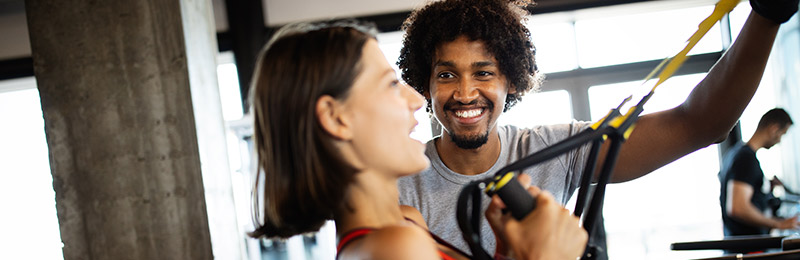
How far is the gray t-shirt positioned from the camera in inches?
64.3

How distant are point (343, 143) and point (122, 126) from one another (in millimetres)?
1434

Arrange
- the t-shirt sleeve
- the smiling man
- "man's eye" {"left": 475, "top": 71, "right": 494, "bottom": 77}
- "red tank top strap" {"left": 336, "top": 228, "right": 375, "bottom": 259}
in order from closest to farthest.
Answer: "red tank top strap" {"left": 336, "top": 228, "right": 375, "bottom": 259} < the smiling man < "man's eye" {"left": 475, "top": 71, "right": 494, "bottom": 77} < the t-shirt sleeve

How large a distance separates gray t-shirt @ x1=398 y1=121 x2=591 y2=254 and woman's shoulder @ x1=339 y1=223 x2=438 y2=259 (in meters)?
0.77

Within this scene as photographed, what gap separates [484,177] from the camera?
1678 mm

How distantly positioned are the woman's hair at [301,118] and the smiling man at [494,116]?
0.70 m

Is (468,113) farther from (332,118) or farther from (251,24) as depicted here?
(251,24)

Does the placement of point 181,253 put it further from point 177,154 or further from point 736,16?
point 736,16

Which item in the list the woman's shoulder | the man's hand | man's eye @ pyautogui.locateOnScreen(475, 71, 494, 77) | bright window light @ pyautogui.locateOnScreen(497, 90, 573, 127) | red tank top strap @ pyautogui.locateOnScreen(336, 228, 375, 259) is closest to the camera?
the woman's shoulder

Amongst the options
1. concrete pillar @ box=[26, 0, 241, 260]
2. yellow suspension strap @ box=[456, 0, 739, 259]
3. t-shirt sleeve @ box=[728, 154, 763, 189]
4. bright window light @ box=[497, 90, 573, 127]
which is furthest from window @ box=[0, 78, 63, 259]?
yellow suspension strap @ box=[456, 0, 739, 259]

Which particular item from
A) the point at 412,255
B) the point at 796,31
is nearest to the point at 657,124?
the point at 412,255

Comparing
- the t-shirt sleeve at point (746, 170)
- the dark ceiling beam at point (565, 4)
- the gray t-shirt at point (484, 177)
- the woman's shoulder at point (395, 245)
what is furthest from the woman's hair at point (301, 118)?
the dark ceiling beam at point (565, 4)

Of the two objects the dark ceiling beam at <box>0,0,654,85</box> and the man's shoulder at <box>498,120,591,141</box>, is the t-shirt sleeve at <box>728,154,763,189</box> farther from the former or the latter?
the dark ceiling beam at <box>0,0,654,85</box>

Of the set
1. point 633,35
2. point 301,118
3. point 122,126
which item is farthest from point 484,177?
point 633,35

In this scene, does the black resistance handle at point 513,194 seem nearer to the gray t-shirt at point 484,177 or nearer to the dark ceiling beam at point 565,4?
the gray t-shirt at point 484,177
